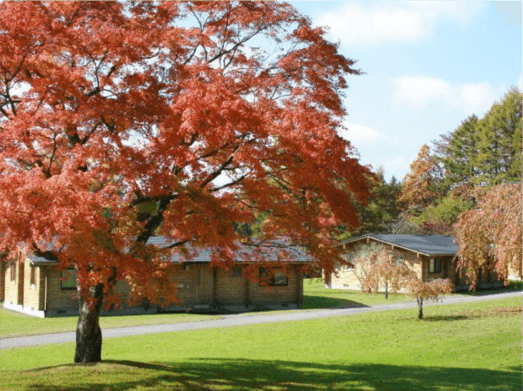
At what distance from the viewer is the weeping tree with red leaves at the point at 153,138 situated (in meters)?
10.2

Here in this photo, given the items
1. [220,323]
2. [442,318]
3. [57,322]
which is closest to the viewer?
[442,318]

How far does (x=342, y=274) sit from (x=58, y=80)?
37.9m

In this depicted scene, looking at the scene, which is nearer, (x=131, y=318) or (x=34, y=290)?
(x=131, y=318)

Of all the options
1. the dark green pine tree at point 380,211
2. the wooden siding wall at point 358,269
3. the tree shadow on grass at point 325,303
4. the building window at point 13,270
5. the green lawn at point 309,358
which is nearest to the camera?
the green lawn at point 309,358

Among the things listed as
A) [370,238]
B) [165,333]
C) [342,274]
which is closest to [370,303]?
[370,238]

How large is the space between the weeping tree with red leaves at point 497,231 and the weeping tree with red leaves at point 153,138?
10840 mm

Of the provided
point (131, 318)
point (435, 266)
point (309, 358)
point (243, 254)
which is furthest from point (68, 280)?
point (435, 266)

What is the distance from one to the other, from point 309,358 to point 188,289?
1593cm

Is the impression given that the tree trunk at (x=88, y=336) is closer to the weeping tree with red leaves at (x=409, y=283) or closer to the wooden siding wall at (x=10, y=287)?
the weeping tree with red leaves at (x=409, y=283)

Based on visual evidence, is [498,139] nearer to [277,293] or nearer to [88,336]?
[277,293]

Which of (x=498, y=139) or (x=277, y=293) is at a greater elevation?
(x=498, y=139)

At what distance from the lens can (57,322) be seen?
26562mm

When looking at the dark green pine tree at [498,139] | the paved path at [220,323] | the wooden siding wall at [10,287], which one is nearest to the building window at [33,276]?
the wooden siding wall at [10,287]

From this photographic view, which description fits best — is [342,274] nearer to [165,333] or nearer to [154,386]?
[165,333]
